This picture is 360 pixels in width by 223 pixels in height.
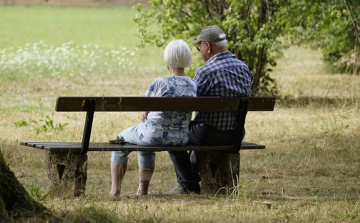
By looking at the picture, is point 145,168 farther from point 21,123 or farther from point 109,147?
point 21,123

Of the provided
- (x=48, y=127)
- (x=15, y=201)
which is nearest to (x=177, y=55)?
(x=15, y=201)

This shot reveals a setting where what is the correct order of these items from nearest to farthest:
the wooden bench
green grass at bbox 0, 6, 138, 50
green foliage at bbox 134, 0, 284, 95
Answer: the wooden bench
green foliage at bbox 134, 0, 284, 95
green grass at bbox 0, 6, 138, 50

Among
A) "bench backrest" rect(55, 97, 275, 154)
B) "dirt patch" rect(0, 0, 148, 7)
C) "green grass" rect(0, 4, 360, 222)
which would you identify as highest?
"dirt patch" rect(0, 0, 148, 7)

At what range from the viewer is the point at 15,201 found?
5.72 metres

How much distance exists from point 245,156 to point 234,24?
16.5 ft

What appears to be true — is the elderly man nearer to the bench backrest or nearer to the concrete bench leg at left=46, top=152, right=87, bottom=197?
the bench backrest

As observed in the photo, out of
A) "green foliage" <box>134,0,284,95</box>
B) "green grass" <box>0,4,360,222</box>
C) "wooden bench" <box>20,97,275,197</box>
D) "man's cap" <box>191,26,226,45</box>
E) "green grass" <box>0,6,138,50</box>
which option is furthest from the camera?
"green grass" <box>0,6,138,50</box>

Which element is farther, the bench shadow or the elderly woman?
the bench shadow

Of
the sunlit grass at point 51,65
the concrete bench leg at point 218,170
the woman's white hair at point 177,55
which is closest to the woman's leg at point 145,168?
the concrete bench leg at point 218,170

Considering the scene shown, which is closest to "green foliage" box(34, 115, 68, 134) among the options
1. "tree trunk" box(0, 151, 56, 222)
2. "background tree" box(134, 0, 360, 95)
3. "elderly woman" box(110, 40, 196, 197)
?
"background tree" box(134, 0, 360, 95)

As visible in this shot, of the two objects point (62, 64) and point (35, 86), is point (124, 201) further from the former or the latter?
point (62, 64)

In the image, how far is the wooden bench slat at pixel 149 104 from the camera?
6.84 meters

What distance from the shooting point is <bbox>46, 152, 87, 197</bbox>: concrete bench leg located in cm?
710

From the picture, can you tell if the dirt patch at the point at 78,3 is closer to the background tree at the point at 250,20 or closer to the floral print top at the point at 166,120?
the background tree at the point at 250,20
